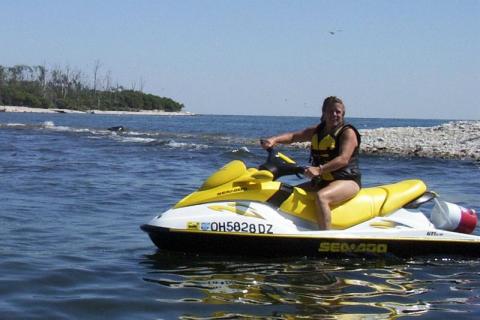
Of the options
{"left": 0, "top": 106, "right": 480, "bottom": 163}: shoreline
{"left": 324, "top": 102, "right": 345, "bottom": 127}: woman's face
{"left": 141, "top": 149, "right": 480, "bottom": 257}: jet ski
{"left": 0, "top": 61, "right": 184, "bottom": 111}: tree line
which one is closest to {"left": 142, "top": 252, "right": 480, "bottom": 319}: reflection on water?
{"left": 141, "top": 149, "right": 480, "bottom": 257}: jet ski

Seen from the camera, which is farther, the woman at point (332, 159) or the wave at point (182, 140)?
the wave at point (182, 140)

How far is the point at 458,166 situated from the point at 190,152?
913 cm

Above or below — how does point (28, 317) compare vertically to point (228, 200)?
below

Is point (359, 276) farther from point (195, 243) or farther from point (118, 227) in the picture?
point (118, 227)

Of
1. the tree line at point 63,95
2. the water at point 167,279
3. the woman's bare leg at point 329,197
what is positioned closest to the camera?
the water at point 167,279

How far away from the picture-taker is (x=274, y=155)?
7.03m

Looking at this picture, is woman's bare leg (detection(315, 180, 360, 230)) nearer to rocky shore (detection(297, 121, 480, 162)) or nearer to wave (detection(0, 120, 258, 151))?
wave (detection(0, 120, 258, 151))

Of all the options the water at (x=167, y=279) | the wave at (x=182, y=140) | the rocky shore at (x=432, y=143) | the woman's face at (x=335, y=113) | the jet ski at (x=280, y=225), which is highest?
the woman's face at (x=335, y=113)

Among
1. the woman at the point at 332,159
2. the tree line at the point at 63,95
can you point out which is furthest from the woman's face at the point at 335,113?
the tree line at the point at 63,95

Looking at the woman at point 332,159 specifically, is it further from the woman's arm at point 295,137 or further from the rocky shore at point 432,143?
the rocky shore at point 432,143

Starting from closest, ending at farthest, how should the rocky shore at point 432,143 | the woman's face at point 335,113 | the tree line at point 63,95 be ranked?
the woman's face at point 335,113, the rocky shore at point 432,143, the tree line at point 63,95

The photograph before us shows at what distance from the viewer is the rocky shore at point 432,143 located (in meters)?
24.2

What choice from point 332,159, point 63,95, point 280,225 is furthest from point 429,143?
point 63,95

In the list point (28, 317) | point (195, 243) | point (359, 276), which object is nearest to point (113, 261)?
point (195, 243)
